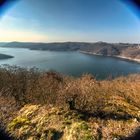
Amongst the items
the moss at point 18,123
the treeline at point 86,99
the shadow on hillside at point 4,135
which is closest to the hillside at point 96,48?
the treeline at point 86,99

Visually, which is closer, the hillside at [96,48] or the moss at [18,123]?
the moss at [18,123]

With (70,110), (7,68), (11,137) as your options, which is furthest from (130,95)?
(7,68)

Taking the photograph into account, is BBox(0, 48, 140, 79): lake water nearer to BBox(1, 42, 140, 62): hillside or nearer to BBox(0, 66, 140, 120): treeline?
BBox(0, 66, 140, 120): treeline

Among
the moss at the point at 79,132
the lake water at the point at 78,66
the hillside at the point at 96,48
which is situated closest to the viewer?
the moss at the point at 79,132

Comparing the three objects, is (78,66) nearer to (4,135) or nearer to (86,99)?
(86,99)

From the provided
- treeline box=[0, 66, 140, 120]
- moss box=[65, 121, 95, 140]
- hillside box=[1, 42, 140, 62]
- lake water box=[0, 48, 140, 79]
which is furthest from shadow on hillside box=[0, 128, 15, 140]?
hillside box=[1, 42, 140, 62]

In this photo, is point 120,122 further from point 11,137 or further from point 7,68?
point 7,68

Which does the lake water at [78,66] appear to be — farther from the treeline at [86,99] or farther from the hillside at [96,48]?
the hillside at [96,48]

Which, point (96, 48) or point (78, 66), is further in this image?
point (96, 48)

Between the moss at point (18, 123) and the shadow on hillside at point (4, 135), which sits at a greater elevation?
the moss at point (18, 123)

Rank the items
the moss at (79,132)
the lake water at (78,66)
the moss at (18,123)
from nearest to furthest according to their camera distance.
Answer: the moss at (79,132), the moss at (18,123), the lake water at (78,66)

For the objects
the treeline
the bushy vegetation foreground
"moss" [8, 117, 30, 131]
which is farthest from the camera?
the treeline

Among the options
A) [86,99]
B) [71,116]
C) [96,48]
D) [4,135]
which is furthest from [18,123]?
[96,48]
